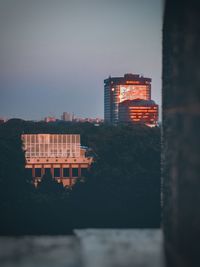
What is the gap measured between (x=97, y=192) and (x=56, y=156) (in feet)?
52.4

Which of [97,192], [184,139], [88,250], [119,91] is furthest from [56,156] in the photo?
[119,91]

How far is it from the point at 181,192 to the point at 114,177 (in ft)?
84.6

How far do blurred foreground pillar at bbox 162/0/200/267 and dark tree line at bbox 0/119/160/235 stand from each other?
20.3 m

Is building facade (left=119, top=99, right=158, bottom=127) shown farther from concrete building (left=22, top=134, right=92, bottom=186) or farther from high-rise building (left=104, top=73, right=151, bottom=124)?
concrete building (left=22, top=134, right=92, bottom=186)

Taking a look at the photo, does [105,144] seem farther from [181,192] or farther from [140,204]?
[181,192]

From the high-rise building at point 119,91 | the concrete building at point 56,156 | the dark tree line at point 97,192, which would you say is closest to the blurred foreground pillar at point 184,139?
the dark tree line at point 97,192

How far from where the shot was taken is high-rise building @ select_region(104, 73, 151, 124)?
15419 centimetres

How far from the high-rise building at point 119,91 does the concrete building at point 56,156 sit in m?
104

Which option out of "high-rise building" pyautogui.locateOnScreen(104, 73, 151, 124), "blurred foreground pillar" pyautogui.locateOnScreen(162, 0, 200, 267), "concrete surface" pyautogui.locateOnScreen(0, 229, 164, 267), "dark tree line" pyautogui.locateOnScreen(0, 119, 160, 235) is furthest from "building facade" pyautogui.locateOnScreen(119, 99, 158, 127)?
"blurred foreground pillar" pyautogui.locateOnScreen(162, 0, 200, 267)

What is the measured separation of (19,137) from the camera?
121 ft

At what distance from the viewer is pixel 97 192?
30.3m

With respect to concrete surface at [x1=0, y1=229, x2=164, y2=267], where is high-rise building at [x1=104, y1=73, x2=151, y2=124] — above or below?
above

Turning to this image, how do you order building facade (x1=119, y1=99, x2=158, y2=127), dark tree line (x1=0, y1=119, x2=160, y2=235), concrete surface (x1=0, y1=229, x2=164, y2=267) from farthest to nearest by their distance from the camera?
1. building facade (x1=119, y1=99, x2=158, y2=127)
2. dark tree line (x1=0, y1=119, x2=160, y2=235)
3. concrete surface (x1=0, y1=229, x2=164, y2=267)

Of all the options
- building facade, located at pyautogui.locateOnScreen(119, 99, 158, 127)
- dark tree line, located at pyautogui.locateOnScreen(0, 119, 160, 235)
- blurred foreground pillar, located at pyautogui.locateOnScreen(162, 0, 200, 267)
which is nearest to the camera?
blurred foreground pillar, located at pyautogui.locateOnScreen(162, 0, 200, 267)
